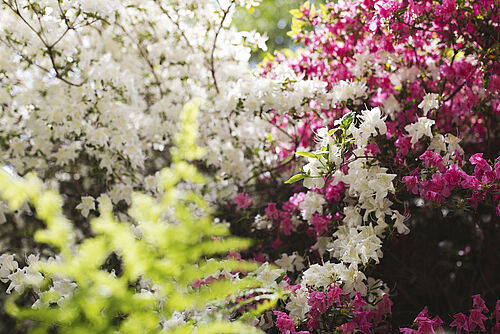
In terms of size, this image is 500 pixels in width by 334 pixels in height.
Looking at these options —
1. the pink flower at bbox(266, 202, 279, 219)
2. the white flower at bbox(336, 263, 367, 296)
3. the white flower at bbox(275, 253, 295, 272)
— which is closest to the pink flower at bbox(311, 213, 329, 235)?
the white flower at bbox(275, 253, 295, 272)

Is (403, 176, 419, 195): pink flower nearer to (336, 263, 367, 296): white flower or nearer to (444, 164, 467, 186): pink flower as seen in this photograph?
(444, 164, 467, 186): pink flower

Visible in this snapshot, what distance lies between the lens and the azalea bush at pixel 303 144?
1.46 meters

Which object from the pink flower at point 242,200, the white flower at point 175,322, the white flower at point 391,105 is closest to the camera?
the white flower at point 175,322

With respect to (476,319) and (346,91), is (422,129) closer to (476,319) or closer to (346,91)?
(346,91)

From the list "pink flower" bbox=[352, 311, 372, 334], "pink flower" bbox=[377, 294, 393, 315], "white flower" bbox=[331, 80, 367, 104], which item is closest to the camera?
"pink flower" bbox=[352, 311, 372, 334]


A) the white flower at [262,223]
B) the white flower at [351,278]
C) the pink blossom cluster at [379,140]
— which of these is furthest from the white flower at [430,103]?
the white flower at [262,223]

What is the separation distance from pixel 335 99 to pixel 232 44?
2.74ft

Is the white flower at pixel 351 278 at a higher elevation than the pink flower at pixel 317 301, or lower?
higher

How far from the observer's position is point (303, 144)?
2.38 meters

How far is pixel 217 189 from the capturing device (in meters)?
2.45

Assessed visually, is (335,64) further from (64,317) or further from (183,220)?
(64,317)

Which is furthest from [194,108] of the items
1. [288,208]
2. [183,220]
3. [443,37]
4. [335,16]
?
[335,16]

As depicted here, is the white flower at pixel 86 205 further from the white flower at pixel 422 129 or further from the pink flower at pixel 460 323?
the pink flower at pixel 460 323

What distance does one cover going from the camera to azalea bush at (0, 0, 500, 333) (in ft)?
4.79
